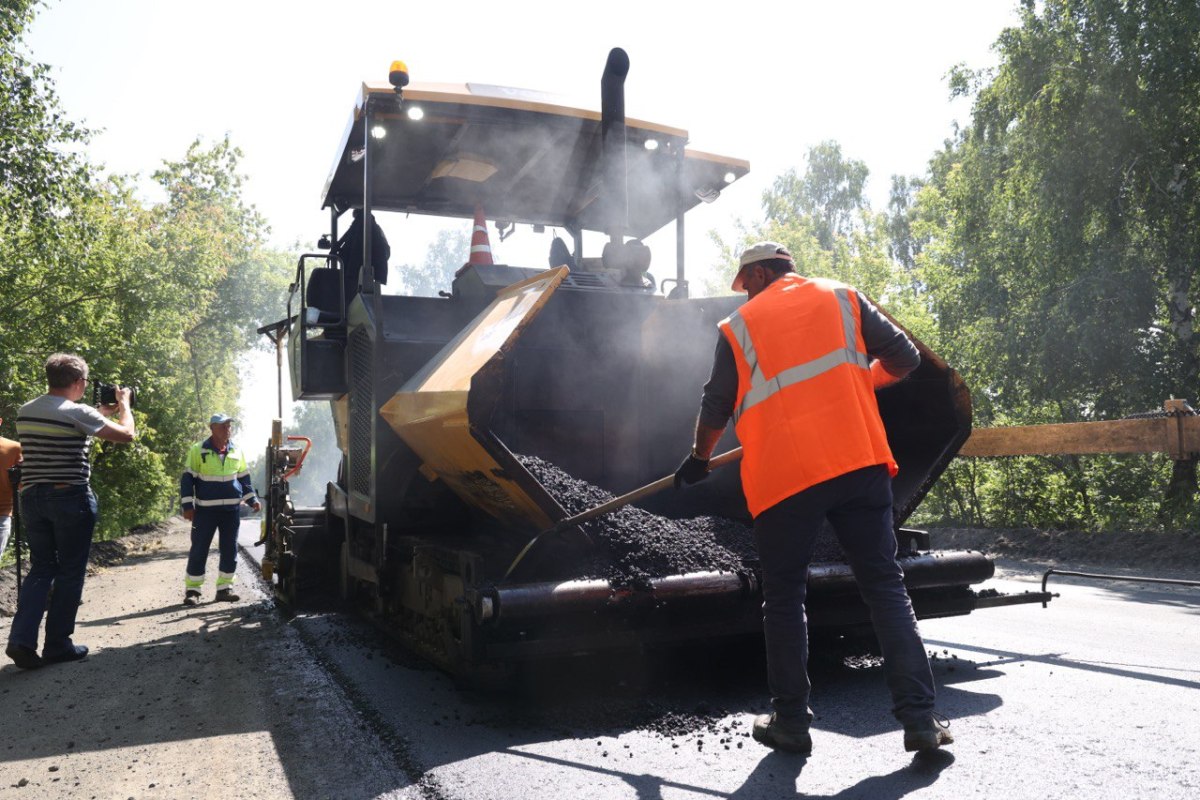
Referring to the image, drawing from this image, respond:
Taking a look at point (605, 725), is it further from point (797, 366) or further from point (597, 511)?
point (797, 366)

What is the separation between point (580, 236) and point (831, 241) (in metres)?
35.5

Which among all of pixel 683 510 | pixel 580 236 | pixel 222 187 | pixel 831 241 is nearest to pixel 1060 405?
pixel 580 236

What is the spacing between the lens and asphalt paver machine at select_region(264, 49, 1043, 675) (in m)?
3.51

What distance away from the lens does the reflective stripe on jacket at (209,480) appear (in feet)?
26.8

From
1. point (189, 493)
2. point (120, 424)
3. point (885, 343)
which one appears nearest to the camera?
point (885, 343)

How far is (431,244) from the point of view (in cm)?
721

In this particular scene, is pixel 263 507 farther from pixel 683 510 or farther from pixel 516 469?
pixel 516 469

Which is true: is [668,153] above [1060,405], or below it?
above

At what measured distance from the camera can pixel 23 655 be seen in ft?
16.1

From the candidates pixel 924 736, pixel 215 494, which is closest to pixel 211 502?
pixel 215 494

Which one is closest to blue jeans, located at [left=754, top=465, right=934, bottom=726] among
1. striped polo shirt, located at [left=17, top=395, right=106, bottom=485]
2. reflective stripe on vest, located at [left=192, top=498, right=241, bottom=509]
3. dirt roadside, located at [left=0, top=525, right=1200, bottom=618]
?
striped polo shirt, located at [left=17, top=395, right=106, bottom=485]

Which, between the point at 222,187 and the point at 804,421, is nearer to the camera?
the point at 804,421

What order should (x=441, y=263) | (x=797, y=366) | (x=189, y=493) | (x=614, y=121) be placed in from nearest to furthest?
(x=797, y=366), (x=614, y=121), (x=441, y=263), (x=189, y=493)

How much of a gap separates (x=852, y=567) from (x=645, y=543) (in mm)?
968
